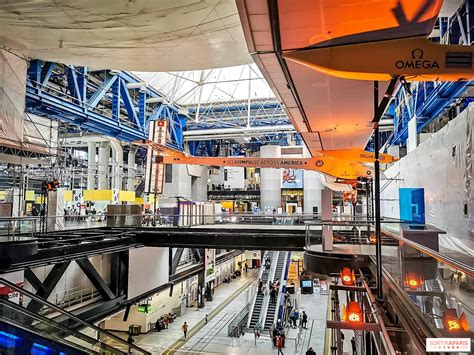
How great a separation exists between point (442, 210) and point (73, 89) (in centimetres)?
1347

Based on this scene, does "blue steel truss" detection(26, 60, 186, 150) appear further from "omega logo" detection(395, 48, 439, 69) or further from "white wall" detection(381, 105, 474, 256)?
"omega logo" detection(395, 48, 439, 69)

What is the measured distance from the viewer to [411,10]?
3.01 meters

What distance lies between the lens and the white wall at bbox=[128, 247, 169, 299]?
41.0 feet

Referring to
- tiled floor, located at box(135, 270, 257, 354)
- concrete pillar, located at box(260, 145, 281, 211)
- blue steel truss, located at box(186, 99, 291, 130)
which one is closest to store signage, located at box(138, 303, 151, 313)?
tiled floor, located at box(135, 270, 257, 354)

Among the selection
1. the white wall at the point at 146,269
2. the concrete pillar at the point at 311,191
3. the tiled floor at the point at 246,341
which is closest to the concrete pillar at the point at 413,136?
the tiled floor at the point at 246,341

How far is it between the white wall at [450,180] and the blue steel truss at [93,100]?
39.6 feet

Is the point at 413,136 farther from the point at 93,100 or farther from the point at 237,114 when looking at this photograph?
the point at 237,114

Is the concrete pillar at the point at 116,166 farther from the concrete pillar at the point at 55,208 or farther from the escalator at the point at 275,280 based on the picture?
the escalator at the point at 275,280

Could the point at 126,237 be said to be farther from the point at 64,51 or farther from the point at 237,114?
the point at 237,114

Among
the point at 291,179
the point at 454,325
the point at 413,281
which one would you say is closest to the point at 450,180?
the point at 413,281

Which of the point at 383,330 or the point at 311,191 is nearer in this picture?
the point at 383,330

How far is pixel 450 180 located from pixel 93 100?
535 inches

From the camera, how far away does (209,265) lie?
24.2 m

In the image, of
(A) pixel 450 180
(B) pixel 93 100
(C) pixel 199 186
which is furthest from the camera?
(C) pixel 199 186
